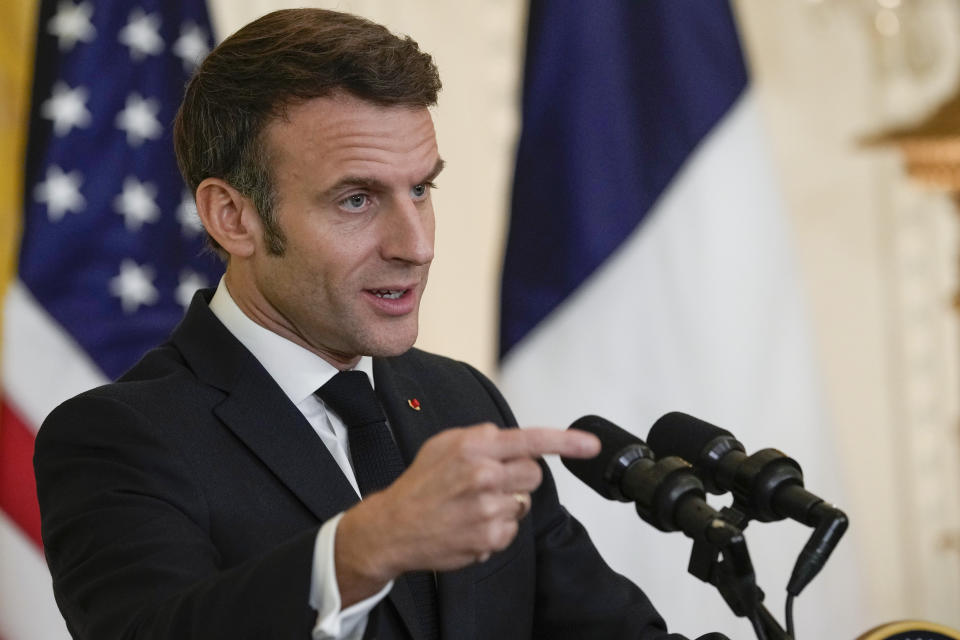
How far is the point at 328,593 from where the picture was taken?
126 cm

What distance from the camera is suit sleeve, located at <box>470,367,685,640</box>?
6.10ft

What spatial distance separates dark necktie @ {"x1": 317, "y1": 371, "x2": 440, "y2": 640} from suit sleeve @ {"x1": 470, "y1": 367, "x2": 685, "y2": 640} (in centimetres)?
25

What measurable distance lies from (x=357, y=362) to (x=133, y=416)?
0.39 meters

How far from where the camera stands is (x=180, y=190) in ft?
9.55

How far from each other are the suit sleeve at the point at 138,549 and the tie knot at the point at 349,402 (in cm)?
26

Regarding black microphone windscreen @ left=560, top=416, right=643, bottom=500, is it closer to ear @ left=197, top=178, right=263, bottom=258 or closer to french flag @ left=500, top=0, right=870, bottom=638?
ear @ left=197, top=178, right=263, bottom=258

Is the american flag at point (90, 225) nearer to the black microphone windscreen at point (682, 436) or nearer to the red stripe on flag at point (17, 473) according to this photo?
the red stripe on flag at point (17, 473)

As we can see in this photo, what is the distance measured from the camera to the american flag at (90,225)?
2.79 metres

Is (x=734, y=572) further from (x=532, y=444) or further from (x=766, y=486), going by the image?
(x=532, y=444)

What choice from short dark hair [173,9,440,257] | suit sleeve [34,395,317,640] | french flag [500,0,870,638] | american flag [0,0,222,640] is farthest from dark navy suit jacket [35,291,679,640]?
american flag [0,0,222,640]

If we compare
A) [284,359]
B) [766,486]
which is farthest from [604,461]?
[284,359]

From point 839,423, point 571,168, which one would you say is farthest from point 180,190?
point 839,423

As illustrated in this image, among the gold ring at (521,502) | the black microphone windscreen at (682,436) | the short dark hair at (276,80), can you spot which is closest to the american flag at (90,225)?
the short dark hair at (276,80)

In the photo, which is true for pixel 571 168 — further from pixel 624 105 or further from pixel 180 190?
pixel 180 190
